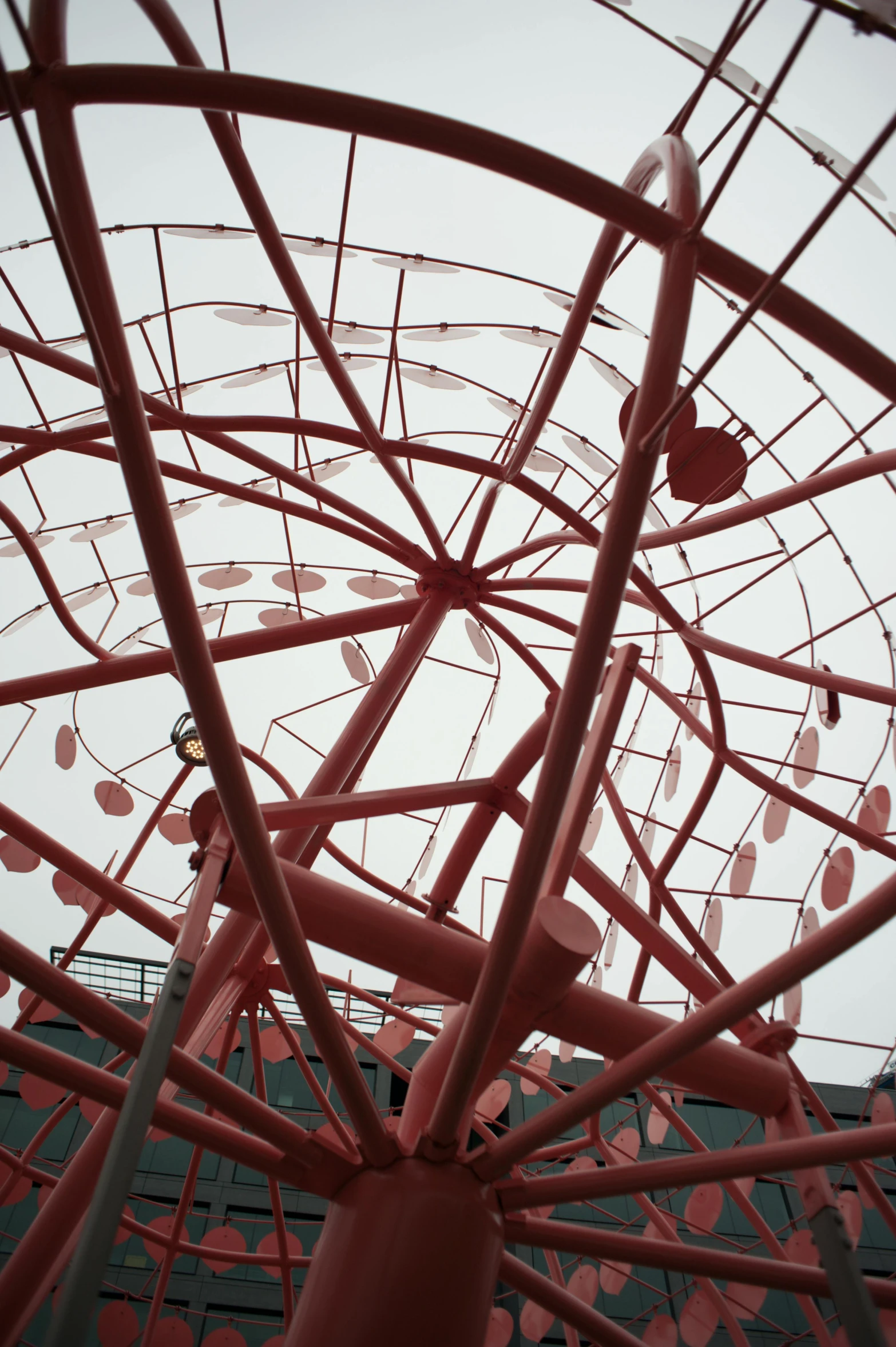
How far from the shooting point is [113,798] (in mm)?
17203

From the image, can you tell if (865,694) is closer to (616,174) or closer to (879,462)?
(879,462)

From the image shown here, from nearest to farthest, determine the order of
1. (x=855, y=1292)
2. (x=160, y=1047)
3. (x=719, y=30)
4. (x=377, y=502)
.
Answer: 1. (x=160, y=1047)
2. (x=855, y=1292)
3. (x=719, y=30)
4. (x=377, y=502)

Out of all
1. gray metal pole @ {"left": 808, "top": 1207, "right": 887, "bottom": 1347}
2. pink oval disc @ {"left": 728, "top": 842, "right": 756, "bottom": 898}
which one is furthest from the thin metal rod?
pink oval disc @ {"left": 728, "top": 842, "right": 756, "bottom": 898}

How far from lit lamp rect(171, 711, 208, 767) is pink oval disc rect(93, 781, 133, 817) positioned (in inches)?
172

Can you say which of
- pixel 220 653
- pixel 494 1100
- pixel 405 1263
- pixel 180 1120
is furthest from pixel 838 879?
pixel 180 1120

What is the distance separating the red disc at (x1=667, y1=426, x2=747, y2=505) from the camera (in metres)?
10.9

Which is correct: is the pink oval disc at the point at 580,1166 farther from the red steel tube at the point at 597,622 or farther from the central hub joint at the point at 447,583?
the central hub joint at the point at 447,583

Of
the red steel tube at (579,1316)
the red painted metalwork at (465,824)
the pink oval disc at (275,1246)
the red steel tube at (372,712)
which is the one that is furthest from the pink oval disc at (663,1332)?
the red steel tube at (372,712)

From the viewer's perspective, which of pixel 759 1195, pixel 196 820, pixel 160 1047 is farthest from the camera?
→ pixel 759 1195

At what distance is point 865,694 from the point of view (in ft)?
36.3

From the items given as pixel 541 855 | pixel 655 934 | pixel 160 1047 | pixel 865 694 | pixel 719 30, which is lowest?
pixel 160 1047

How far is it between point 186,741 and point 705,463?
25.5 ft

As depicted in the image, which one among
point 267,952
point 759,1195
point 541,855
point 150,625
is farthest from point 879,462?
point 759,1195

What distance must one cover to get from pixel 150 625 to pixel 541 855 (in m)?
14.9
